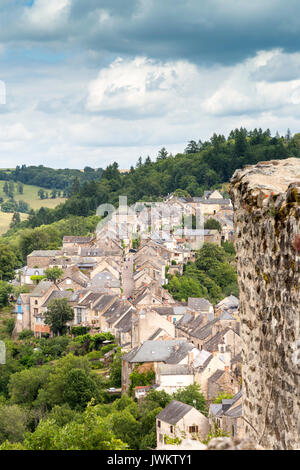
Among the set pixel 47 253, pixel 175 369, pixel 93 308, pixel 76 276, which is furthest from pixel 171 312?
pixel 47 253

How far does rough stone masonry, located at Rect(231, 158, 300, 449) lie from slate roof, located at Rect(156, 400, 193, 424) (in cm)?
2827

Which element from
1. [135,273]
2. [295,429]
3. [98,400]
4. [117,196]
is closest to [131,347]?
[98,400]

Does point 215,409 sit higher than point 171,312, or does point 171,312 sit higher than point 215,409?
point 171,312

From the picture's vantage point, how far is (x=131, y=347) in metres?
51.6

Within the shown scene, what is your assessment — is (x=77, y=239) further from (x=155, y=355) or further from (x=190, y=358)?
(x=190, y=358)

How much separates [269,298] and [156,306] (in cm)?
5408

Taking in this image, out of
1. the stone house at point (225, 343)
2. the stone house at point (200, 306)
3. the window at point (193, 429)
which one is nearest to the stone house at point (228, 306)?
the stone house at point (200, 306)

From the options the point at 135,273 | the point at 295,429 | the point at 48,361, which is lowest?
the point at 48,361

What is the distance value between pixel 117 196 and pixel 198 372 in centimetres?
9348

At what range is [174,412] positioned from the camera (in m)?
35.6

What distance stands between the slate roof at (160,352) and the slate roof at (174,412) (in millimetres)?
8257

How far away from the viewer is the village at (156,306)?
138 feet

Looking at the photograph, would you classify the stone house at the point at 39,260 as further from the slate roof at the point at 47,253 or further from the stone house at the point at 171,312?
the stone house at the point at 171,312

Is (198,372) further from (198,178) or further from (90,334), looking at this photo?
(198,178)
